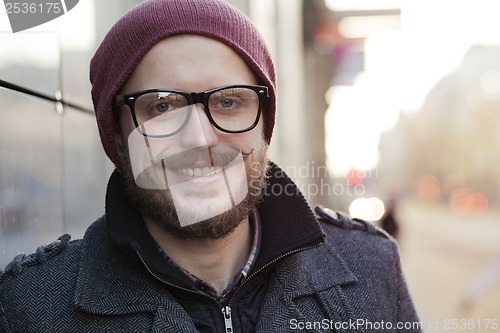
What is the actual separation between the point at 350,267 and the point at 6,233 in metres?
1.15

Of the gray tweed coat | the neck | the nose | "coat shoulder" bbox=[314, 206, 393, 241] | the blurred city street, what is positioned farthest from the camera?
the blurred city street

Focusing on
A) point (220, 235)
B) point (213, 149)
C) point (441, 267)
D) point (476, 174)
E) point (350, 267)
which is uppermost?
point (213, 149)

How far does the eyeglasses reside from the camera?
2.13 m

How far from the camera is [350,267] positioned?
2410mm

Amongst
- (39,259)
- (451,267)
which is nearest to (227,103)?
(39,259)

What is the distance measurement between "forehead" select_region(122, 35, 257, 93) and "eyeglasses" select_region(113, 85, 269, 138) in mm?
31

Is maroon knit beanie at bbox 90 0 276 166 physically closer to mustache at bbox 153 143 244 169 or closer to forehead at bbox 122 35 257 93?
forehead at bbox 122 35 257 93

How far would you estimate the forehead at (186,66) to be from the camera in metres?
2.14

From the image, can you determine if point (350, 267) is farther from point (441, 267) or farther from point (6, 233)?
point (441, 267)

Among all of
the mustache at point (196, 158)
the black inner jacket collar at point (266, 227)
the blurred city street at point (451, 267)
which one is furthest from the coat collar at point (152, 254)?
the blurred city street at point (451, 267)

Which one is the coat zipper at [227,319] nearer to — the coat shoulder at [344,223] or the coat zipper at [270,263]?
the coat zipper at [270,263]

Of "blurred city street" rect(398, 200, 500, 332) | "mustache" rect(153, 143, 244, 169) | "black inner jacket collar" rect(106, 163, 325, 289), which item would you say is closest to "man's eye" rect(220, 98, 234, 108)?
"mustache" rect(153, 143, 244, 169)

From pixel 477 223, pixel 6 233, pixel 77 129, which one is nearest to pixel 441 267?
pixel 77 129

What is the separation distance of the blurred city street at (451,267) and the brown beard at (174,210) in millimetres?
4450
